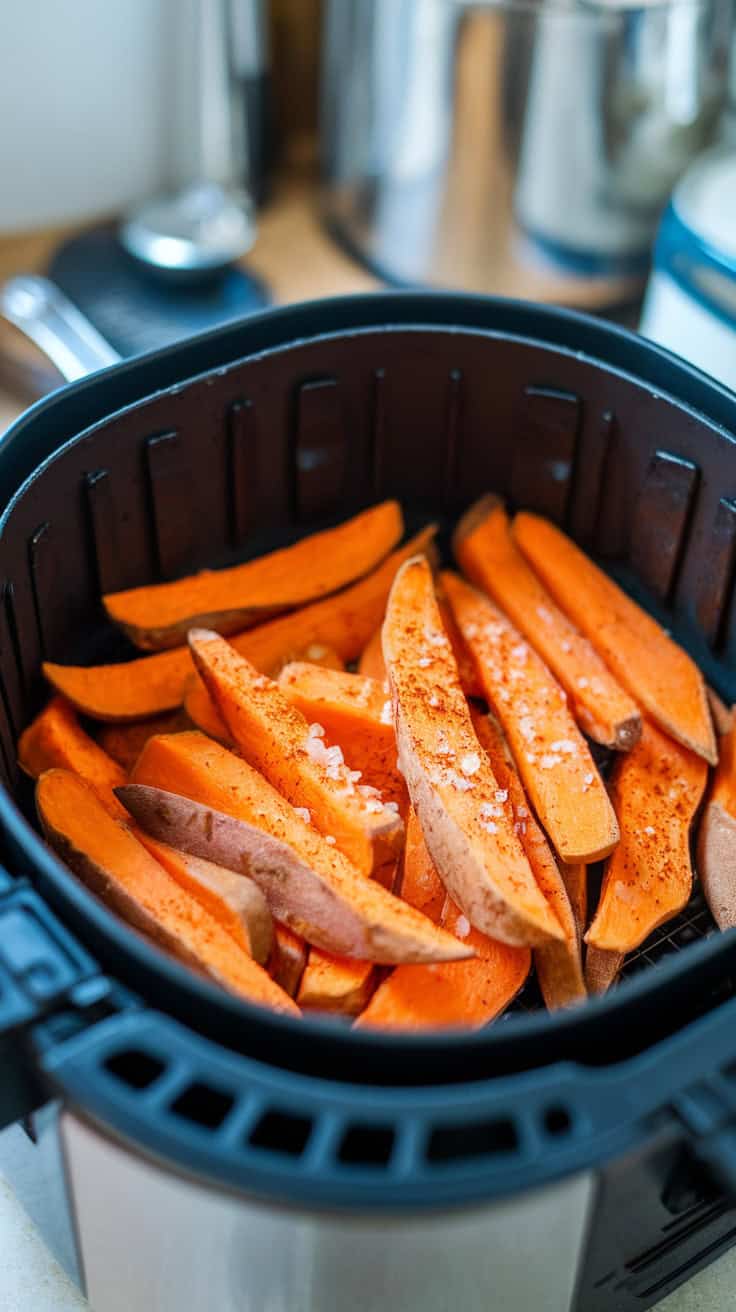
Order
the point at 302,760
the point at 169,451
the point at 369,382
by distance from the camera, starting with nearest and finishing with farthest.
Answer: the point at 302,760, the point at 169,451, the point at 369,382

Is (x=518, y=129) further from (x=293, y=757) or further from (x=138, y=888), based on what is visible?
(x=138, y=888)

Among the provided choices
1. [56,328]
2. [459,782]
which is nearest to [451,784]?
[459,782]

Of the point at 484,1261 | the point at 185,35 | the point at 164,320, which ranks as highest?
the point at 185,35

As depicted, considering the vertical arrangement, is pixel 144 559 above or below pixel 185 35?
below

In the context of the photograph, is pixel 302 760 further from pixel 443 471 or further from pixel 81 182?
pixel 81 182

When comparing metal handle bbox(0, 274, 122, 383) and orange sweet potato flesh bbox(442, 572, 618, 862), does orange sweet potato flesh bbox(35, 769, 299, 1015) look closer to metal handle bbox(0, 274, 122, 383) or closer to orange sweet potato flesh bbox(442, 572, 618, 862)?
orange sweet potato flesh bbox(442, 572, 618, 862)

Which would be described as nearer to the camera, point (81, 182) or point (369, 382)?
point (369, 382)

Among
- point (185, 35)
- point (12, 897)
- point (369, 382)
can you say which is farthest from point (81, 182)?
point (12, 897)

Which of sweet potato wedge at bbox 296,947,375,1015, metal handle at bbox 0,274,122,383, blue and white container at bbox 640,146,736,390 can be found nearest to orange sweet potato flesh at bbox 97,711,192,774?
sweet potato wedge at bbox 296,947,375,1015

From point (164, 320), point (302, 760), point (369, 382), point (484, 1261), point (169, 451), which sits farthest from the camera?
point (164, 320)
